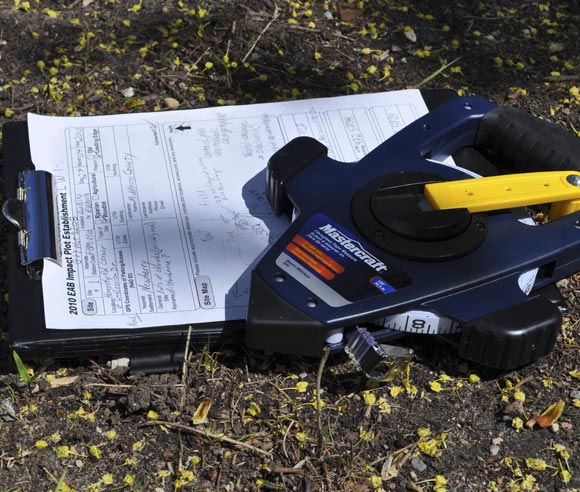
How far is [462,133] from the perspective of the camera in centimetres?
162

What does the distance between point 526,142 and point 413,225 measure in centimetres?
32

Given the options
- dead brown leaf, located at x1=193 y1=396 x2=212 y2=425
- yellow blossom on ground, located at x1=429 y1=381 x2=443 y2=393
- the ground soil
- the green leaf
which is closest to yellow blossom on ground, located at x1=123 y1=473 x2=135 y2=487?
the ground soil

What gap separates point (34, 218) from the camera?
149 centimetres

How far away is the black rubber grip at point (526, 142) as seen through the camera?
152cm

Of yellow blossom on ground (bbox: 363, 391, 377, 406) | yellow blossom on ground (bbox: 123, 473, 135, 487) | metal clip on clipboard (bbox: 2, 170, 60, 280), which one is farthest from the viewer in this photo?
metal clip on clipboard (bbox: 2, 170, 60, 280)

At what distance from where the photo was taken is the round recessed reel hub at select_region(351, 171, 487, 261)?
4.41ft

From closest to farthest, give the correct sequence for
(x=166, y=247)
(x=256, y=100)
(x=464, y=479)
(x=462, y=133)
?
(x=464, y=479) → (x=166, y=247) → (x=462, y=133) → (x=256, y=100)

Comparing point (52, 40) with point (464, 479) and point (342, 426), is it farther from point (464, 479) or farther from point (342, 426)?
point (464, 479)

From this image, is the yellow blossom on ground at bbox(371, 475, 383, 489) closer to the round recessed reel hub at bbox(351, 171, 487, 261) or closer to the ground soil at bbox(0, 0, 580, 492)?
the ground soil at bbox(0, 0, 580, 492)

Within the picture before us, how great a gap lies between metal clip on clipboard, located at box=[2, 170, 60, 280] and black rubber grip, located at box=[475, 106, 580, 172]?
74cm

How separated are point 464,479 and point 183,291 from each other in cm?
50

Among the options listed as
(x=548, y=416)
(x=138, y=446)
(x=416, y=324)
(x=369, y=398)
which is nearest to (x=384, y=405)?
(x=369, y=398)

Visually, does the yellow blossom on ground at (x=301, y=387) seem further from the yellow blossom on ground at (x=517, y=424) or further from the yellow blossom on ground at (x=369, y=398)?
the yellow blossom on ground at (x=517, y=424)

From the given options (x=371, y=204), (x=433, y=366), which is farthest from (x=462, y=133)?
(x=433, y=366)
